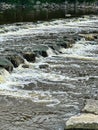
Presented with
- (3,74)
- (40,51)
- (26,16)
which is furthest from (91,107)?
(26,16)

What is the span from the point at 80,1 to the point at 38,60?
132 meters

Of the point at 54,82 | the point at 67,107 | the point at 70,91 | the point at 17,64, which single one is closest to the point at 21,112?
the point at 67,107

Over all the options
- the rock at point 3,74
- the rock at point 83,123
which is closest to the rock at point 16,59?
the rock at point 3,74

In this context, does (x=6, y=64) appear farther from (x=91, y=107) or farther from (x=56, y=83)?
(x=91, y=107)

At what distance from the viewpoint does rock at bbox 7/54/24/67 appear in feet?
69.8

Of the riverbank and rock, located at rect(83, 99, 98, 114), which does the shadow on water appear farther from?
rock, located at rect(83, 99, 98, 114)

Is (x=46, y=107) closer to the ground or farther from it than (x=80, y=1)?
farther from it

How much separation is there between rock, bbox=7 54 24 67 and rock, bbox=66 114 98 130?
9.62 meters

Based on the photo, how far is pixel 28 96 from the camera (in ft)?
49.6

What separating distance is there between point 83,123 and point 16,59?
10685 mm

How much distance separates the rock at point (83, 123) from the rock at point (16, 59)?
9.62 m

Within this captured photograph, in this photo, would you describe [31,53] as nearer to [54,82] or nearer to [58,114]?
[54,82]

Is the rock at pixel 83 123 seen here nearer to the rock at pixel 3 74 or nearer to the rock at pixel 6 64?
the rock at pixel 3 74

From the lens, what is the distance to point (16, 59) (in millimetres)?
21688
